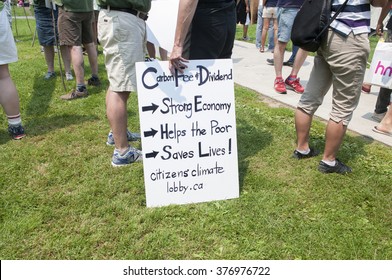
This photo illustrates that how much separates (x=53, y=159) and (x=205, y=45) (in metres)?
1.52

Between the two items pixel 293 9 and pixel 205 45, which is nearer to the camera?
pixel 205 45

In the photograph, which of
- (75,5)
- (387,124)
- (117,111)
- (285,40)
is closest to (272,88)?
(285,40)

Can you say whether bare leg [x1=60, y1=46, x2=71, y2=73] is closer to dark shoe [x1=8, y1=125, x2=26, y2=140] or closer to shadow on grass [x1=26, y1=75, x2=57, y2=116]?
shadow on grass [x1=26, y1=75, x2=57, y2=116]

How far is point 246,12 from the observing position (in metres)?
9.48

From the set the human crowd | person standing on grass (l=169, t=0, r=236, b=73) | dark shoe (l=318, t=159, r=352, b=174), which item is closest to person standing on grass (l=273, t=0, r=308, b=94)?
the human crowd

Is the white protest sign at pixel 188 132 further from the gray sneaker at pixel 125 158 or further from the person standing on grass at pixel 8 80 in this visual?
the person standing on grass at pixel 8 80

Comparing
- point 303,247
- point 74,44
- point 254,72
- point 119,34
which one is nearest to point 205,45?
point 119,34

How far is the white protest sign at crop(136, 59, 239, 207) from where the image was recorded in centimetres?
220

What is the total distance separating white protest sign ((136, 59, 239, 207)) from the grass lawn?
5.0 inches

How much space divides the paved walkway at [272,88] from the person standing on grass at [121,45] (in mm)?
2274

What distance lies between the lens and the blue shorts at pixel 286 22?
4.47 metres

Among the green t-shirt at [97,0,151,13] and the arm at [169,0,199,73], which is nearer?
the arm at [169,0,199,73]

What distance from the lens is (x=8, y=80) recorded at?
10.2 ft
